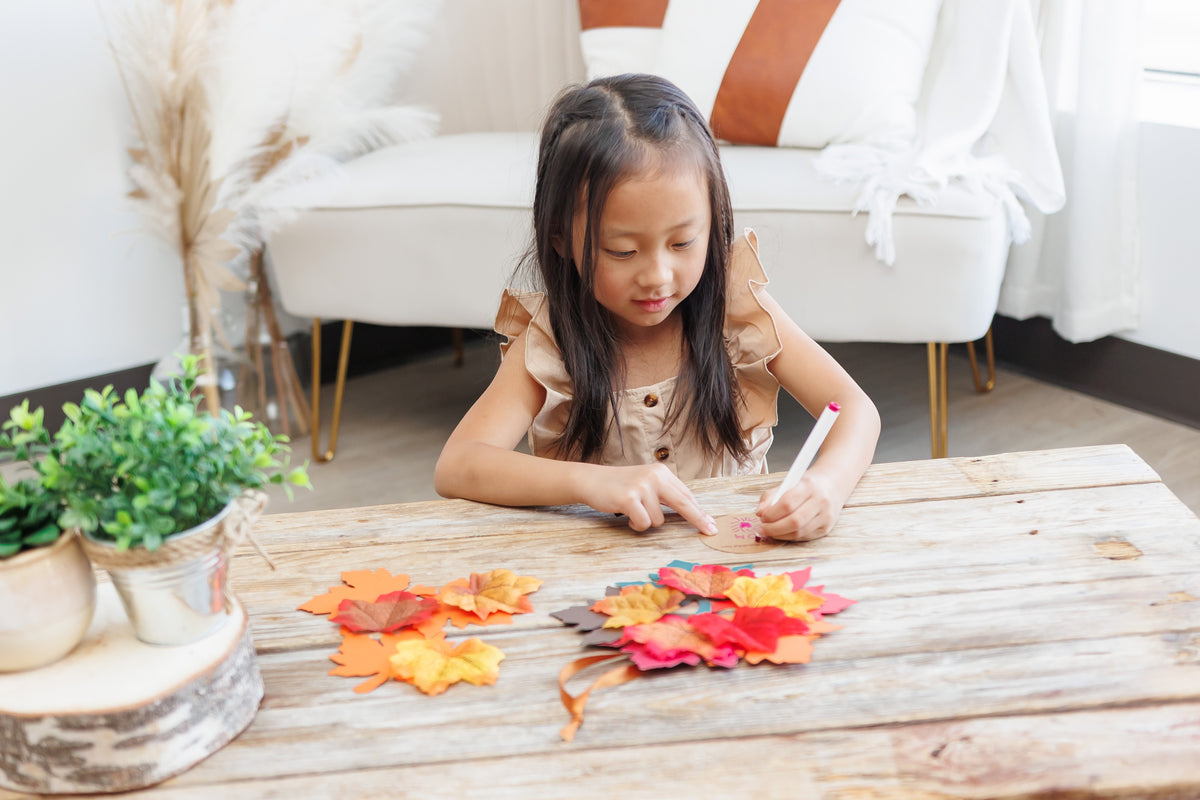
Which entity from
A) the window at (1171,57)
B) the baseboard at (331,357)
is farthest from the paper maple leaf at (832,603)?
the baseboard at (331,357)

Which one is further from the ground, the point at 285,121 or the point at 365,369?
the point at 285,121

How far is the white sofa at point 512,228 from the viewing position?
5.48 feet

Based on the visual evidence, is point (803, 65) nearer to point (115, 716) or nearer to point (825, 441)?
point (825, 441)

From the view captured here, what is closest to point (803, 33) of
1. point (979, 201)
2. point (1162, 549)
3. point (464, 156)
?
point (979, 201)

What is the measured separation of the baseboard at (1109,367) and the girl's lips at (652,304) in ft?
4.75

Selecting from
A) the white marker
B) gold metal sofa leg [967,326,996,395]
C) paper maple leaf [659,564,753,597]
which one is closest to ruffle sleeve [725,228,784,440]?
the white marker

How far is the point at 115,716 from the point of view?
1.86ft

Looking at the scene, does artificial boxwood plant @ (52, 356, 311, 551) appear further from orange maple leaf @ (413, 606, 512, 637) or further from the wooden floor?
the wooden floor

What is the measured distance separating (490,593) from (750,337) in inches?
20.2

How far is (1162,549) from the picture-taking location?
77 cm

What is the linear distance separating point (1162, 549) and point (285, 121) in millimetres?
1658

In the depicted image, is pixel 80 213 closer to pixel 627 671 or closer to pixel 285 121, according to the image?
pixel 285 121

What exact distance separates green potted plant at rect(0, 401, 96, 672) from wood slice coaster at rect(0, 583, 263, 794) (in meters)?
0.02

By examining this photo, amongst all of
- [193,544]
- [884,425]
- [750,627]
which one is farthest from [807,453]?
[884,425]
